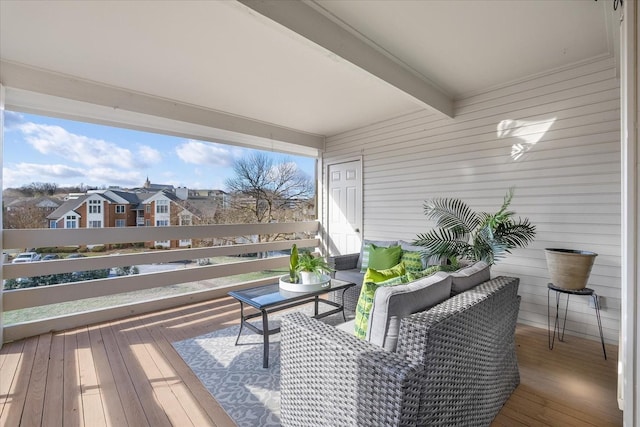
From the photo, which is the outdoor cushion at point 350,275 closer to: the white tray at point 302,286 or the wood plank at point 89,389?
the white tray at point 302,286

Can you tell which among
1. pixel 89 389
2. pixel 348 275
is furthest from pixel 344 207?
pixel 89 389

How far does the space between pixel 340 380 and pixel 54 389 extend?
223 cm

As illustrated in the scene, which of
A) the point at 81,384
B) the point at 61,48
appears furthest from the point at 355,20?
the point at 81,384

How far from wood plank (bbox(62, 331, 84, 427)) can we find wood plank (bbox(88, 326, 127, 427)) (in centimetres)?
12

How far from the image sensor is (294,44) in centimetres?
247

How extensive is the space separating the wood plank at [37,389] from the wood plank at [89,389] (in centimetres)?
21

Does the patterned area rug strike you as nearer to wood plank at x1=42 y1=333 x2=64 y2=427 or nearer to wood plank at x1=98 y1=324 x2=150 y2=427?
wood plank at x1=98 y1=324 x2=150 y2=427

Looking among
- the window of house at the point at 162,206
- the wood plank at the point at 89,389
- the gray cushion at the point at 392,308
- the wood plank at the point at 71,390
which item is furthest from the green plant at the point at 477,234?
the window of house at the point at 162,206

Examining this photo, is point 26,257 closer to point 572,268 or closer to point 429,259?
point 429,259

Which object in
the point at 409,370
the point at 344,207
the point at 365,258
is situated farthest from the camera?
the point at 344,207

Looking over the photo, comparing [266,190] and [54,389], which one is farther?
[266,190]

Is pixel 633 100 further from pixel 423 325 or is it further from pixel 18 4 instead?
pixel 18 4

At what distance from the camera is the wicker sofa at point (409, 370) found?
3.71ft

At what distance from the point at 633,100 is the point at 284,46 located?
229 cm
